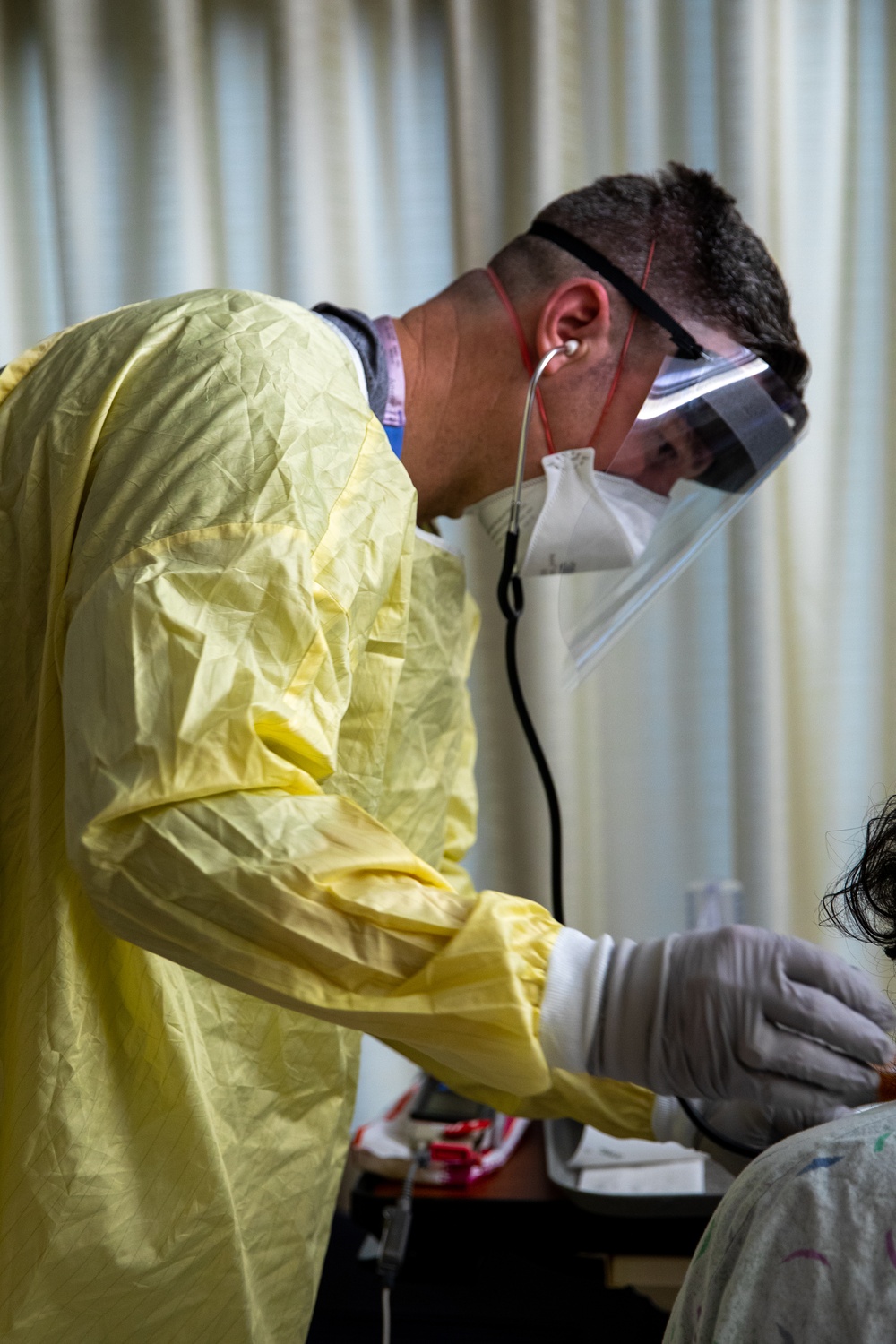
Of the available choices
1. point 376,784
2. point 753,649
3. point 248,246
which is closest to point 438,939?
point 376,784

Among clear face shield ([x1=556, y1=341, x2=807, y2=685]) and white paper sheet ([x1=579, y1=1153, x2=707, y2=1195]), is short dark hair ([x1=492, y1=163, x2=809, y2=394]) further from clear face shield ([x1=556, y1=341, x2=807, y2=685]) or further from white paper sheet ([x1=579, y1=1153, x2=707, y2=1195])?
white paper sheet ([x1=579, y1=1153, x2=707, y2=1195])

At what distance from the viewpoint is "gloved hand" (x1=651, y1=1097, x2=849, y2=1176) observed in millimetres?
1047

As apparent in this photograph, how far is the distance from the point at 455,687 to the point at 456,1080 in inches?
18.6

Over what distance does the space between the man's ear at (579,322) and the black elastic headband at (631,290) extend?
0.07 feet

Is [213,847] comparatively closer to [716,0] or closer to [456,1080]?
[456,1080]

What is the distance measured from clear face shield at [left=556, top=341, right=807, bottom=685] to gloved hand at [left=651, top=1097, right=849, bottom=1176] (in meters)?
0.51

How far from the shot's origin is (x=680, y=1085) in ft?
2.26

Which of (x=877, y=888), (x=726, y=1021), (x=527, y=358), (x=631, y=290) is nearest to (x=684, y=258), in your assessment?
(x=631, y=290)

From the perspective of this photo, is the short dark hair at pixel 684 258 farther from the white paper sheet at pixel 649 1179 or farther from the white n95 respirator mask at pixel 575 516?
the white paper sheet at pixel 649 1179

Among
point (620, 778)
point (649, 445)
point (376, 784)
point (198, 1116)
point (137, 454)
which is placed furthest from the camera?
point (620, 778)

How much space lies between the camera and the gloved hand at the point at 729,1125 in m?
1.05

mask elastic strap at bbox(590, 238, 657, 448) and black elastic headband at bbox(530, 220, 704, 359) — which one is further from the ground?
black elastic headband at bbox(530, 220, 704, 359)

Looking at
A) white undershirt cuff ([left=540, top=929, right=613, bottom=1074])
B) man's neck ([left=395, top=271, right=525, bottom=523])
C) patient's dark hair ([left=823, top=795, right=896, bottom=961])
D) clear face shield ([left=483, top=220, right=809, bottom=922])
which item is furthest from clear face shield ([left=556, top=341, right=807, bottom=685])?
white undershirt cuff ([left=540, top=929, right=613, bottom=1074])

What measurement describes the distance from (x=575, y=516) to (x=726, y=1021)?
658 mm
